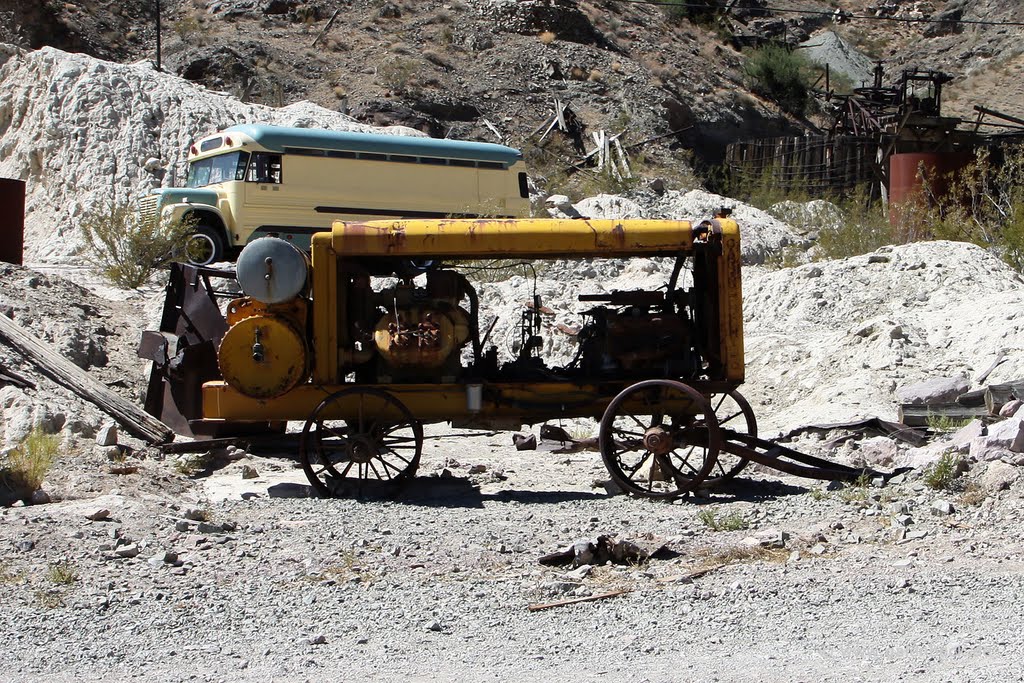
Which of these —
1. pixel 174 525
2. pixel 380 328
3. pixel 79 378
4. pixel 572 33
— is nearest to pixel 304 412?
pixel 380 328

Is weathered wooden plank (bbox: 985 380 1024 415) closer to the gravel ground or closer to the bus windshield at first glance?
the gravel ground

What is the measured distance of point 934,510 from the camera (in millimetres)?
8305

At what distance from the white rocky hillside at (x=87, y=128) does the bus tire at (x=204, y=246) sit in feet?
16.6

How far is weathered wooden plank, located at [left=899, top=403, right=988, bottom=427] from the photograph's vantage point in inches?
470

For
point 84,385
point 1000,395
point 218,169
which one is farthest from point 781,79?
point 84,385

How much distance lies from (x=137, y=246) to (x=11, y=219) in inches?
73.3

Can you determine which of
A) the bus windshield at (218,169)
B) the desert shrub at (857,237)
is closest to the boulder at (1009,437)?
the desert shrub at (857,237)

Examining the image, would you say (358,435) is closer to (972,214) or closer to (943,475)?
(943,475)

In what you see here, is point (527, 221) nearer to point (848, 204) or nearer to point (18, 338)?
point (18, 338)

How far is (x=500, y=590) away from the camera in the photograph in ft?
22.5

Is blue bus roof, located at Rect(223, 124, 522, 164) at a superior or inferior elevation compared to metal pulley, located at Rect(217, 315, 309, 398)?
superior

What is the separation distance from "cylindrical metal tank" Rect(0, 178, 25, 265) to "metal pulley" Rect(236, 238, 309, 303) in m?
9.77

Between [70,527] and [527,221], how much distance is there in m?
4.11

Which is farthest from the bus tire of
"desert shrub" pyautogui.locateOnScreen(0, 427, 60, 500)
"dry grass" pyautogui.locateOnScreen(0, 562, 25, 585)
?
"dry grass" pyautogui.locateOnScreen(0, 562, 25, 585)
